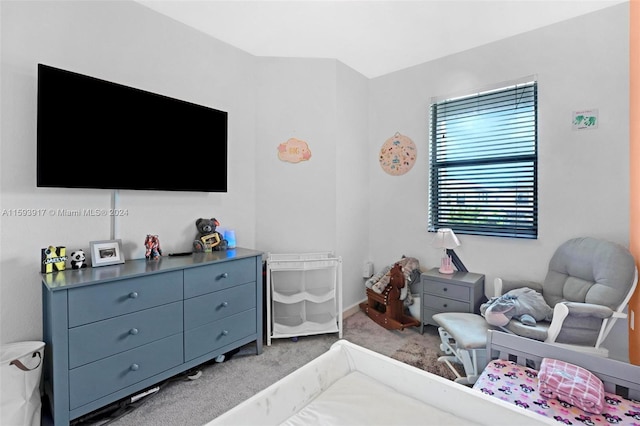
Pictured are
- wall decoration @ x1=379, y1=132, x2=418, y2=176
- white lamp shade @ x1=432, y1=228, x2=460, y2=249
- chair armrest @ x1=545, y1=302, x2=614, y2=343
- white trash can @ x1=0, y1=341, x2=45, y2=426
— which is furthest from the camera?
wall decoration @ x1=379, y1=132, x2=418, y2=176

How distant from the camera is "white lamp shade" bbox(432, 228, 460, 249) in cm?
276

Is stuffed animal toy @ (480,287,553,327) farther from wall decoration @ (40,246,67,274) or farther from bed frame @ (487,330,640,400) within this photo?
wall decoration @ (40,246,67,274)

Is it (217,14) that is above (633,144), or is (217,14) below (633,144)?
above

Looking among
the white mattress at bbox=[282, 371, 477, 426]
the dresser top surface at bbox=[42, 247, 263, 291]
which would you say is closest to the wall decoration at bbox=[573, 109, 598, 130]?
the white mattress at bbox=[282, 371, 477, 426]

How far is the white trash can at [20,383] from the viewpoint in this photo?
1389 millimetres

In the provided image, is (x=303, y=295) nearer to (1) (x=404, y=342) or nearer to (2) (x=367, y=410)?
(1) (x=404, y=342)

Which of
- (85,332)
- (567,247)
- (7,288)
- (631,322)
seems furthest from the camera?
(567,247)

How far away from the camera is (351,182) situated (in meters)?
3.31

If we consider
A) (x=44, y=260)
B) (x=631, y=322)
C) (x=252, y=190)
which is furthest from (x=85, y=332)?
(x=631, y=322)

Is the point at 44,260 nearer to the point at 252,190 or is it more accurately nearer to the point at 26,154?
the point at 26,154

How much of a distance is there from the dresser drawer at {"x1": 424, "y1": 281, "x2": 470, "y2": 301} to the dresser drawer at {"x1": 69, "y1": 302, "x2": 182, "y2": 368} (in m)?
2.07

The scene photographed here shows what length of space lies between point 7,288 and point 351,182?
275cm

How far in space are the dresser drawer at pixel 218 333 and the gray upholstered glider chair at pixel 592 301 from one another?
1840 mm

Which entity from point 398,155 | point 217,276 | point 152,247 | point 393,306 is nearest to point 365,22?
point 398,155
